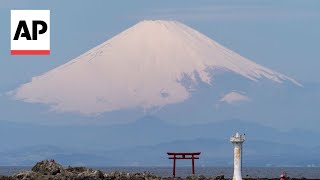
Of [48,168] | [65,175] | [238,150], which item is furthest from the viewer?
[48,168]

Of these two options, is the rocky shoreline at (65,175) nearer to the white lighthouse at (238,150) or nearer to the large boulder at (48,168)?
the large boulder at (48,168)

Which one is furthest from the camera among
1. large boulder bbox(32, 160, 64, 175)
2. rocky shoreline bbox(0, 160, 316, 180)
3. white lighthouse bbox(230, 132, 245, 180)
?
large boulder bbox(32, 160, 64, 175)

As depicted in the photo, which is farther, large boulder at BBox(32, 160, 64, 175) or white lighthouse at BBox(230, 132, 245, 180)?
large boulder at BBox(32, 160, 64, 175)

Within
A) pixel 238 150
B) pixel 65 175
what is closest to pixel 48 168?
pixel 65 175

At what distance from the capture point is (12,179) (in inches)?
2203

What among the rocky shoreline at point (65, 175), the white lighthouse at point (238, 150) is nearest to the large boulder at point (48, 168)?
the rocky shoreline at point (65, 175)

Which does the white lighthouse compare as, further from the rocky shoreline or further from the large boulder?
the large boulder

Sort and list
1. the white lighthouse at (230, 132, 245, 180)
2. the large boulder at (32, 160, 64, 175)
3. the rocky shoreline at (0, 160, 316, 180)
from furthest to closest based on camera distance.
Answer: the large boulder at (32, 160, 64, 175) < the rocky shoreline at (0, 160, 316, 180) < the white lighthouse at (230, 132, 245, 180)

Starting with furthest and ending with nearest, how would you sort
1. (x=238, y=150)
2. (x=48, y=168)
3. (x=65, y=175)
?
(x=48, y=168) < (x=65, y=175) < (x=238, y=150)

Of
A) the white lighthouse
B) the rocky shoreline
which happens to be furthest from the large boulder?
the white lighthouse

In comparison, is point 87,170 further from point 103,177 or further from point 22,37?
point 22,37

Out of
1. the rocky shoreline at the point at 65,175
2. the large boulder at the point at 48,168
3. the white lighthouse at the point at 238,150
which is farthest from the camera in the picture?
the large boulder at the point at 48,168

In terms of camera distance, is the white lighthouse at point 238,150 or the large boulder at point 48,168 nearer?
the white lighthouse at point 238,150

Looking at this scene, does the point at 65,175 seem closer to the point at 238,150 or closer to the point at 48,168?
the point at 48,168
